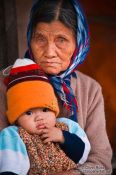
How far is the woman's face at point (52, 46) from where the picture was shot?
297 cm

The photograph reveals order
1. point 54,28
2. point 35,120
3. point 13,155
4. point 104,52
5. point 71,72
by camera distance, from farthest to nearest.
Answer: point 104,52 < point 71,72 < point 54,28 < point 35,120 < point 13,155

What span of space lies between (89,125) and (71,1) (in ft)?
2.76

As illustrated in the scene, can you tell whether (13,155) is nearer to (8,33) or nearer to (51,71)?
(51,71)

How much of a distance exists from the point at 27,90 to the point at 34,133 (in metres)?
0.26

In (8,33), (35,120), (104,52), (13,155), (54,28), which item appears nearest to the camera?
(13,155)

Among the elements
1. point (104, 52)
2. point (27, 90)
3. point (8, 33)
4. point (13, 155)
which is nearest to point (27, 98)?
point (27, 90)

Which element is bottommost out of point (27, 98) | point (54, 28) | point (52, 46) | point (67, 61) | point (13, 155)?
point (13, 155)

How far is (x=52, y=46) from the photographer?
2986mm

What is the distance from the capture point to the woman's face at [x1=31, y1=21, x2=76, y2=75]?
2.97m

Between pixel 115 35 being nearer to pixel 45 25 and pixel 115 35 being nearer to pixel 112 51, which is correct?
pixel 112 51

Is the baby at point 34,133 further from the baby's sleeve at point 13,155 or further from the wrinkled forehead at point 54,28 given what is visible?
the wrinkled forehead at point 54,28

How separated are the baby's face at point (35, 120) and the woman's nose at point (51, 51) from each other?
418 mm

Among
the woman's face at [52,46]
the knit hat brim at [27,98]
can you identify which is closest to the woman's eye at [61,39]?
the woman's face at [52,46]

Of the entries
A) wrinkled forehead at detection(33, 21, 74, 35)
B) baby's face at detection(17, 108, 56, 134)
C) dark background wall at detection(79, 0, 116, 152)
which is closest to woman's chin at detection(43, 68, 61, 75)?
wrinkled forehead at detection(33, 21, 74, 35)
